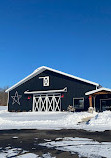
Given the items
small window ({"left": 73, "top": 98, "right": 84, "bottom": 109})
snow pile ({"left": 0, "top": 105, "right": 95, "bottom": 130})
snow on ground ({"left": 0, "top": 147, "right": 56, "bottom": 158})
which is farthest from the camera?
small window ({"left": 73, "top": 98, "right": 84, "bottom": 109})

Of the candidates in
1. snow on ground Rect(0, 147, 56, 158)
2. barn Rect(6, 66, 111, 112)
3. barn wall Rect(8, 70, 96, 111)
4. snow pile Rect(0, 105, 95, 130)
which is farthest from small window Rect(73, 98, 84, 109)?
snow on ground Rect(0, 147, 56, 158)

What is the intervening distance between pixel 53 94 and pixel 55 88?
33.2 inches

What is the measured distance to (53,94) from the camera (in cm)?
2328

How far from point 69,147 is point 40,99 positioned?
60.0ft

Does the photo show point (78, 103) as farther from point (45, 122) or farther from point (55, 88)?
point (45, 122)

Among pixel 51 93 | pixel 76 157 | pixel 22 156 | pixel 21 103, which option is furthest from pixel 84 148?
pixel 21 103

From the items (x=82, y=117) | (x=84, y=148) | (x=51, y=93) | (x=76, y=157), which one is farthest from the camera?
(x=51, y=93)

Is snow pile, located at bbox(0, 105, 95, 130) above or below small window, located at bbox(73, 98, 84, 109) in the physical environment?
below

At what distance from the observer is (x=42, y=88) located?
2419 cm

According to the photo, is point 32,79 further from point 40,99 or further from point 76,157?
point 76,157

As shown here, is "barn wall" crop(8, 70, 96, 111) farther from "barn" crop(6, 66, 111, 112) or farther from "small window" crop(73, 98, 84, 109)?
"small window" crop(73, 98, 84, 109)

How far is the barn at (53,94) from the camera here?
68.9 ft

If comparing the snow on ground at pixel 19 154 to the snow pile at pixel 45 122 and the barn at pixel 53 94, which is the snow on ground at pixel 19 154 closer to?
the snow pile at pixel 45 122

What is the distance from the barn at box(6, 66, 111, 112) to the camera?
21000 mm
